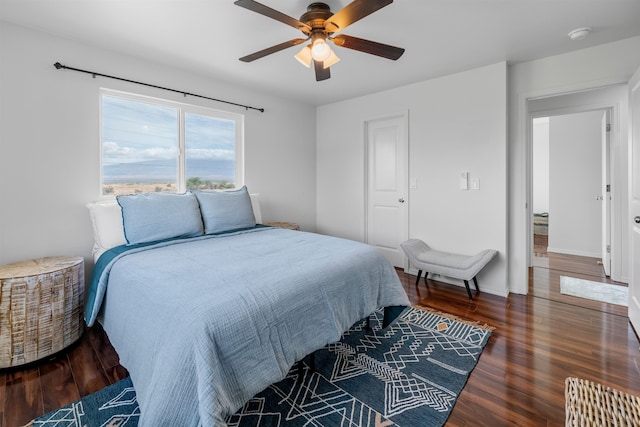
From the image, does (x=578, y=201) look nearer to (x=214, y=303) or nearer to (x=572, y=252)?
(x=572, y=252)

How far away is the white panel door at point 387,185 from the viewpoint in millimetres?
4082

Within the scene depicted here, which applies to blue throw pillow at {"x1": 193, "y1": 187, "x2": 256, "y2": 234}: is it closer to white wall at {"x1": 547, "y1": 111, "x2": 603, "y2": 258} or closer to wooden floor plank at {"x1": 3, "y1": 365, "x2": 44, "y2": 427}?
wooden floor plank at {"x1": 3, "y1": 365, "x2": 44, "y2": 427}

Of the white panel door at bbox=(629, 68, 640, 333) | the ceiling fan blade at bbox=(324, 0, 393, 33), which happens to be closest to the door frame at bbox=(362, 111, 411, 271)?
the white panel door at bbox=(629, 68, 640, 333)

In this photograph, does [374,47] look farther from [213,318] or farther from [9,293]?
[9,293]

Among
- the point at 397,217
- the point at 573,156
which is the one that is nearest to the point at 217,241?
the point at 397,217

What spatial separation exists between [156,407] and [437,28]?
3040 millimetres

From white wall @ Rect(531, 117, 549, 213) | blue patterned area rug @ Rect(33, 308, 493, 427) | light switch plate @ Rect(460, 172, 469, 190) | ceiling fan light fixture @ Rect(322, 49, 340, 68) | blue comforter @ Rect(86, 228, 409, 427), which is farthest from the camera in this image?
white wall @ Rect(531, 117, 549, 213)

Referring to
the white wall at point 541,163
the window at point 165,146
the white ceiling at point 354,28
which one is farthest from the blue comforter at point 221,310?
the white wall at point 541,163

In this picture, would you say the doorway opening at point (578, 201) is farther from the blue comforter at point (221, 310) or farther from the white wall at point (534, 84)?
the blue comforter at point (221, 310)

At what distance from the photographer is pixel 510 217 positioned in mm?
3279

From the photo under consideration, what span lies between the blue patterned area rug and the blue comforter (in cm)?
31

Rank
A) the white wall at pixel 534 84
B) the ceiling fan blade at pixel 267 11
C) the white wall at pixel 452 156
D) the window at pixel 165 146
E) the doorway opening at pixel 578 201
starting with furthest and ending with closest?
the doorway opening at pixel 578 201, the white wall at pixel 452 156, the window at pixel 165 146, the white wall at pixel 534 84, the ceiling fan blade at pixel 267 11

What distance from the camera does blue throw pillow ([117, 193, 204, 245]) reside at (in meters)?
2.44

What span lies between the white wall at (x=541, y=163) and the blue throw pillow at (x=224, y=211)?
6.77m
